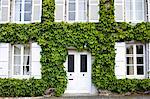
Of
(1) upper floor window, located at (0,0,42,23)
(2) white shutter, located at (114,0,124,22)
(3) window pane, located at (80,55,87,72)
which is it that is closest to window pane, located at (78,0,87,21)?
(2) white shutter, located at (114,0,124,22)

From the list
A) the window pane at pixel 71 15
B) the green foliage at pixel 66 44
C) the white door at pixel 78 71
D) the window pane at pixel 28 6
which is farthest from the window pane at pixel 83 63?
the window pane at pixel 28 6

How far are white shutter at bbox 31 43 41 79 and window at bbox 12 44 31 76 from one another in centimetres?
41

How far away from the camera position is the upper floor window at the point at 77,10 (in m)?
15.3

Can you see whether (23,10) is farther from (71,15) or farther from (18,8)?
(71,15)

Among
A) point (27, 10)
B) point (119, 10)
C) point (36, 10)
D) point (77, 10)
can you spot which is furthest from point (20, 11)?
point (119, 10)

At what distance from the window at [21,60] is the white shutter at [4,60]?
18.0 inches

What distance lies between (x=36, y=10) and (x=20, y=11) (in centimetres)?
95

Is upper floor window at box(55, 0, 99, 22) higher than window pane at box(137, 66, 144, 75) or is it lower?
higher

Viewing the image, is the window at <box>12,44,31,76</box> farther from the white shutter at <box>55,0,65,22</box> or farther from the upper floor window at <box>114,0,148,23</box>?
the upper floor window at <box>114,0,148,23</box>

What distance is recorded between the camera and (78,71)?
15305 mm

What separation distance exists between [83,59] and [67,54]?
878 mm

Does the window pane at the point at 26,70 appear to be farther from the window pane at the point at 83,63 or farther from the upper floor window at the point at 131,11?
the upper floor window at the point at 131,11

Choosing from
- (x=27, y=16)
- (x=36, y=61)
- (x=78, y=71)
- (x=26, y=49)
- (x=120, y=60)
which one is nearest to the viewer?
(x=120, y=60)

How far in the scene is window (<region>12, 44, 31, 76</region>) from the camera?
15.3 meters
